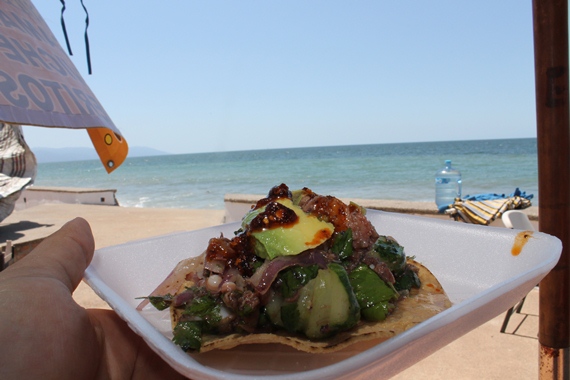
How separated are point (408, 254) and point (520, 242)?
1.29 feet

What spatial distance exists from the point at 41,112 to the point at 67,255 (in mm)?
506

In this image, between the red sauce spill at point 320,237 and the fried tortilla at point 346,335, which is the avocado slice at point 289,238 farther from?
the fried tortilla at point 346,335

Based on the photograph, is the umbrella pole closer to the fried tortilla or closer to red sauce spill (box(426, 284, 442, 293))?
red sauce spill (box(426, 284, 442, 293))

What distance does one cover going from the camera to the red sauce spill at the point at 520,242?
4.12ft

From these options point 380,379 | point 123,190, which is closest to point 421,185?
point 123,190

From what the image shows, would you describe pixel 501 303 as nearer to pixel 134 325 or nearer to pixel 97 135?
pixel 134 325

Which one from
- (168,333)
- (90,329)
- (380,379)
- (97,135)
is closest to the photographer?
(380,379)

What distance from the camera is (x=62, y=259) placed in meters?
1.16

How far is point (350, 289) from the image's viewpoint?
3.32ft

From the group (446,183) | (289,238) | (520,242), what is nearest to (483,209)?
(520,242)

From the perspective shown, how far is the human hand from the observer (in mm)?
924

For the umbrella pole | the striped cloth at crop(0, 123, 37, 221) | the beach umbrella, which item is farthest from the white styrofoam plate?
the striped cloth at crop(0, 123, 37, 221)

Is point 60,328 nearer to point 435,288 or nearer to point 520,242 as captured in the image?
point 435,288

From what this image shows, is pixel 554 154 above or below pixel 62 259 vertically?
above
